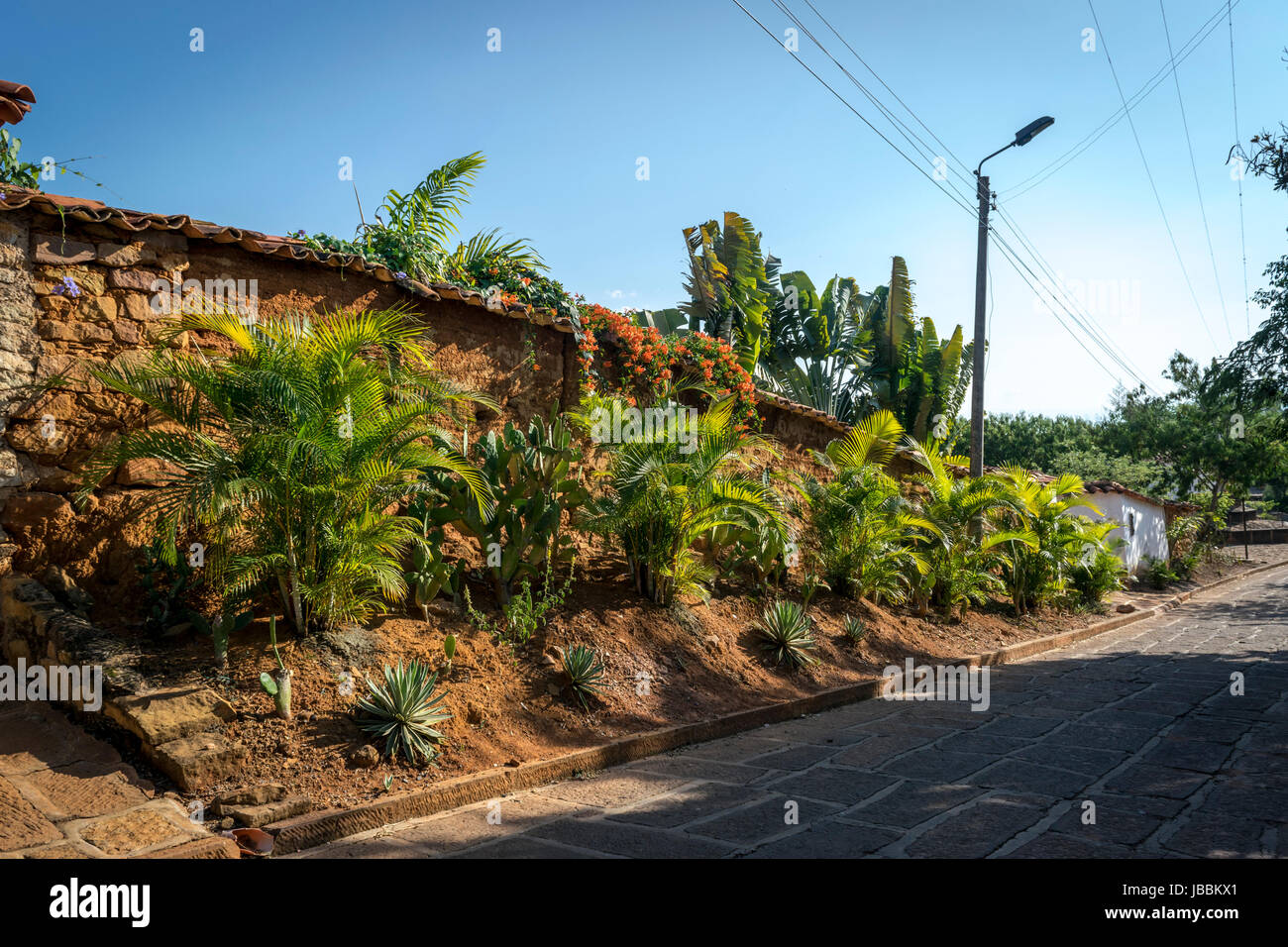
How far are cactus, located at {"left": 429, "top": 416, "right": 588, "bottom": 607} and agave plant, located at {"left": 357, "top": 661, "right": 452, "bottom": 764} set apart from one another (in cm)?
173

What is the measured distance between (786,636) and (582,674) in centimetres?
279

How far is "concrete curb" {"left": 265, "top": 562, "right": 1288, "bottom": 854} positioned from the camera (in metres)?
4.14

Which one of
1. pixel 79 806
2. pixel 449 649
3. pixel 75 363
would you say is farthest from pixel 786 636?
pixel 75 363

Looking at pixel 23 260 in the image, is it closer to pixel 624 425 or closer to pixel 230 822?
pixel 230 822

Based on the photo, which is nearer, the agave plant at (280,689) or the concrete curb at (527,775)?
the concrete curb at (527,775)

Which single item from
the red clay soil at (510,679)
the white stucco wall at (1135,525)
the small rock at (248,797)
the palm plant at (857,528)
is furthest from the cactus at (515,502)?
the white stucco wall at (1135,525)

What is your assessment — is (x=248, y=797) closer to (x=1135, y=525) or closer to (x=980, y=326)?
(x=980, y=326)

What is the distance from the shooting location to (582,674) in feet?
20.5

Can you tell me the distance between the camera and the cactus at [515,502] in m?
6.80

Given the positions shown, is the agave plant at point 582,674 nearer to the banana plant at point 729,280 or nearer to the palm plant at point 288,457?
the palm plant at point 288,457

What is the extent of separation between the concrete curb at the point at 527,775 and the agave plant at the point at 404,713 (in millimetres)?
330

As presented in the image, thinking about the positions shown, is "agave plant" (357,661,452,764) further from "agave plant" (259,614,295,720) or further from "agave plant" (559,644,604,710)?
"agave plant" (559,644,604,710)

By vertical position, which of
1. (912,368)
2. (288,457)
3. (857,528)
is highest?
(912,368)

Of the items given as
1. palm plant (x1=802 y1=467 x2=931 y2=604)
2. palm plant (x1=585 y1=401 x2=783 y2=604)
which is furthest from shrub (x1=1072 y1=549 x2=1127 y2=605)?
palm plant (x1=585 y1=401 x2=783 y2=604)
